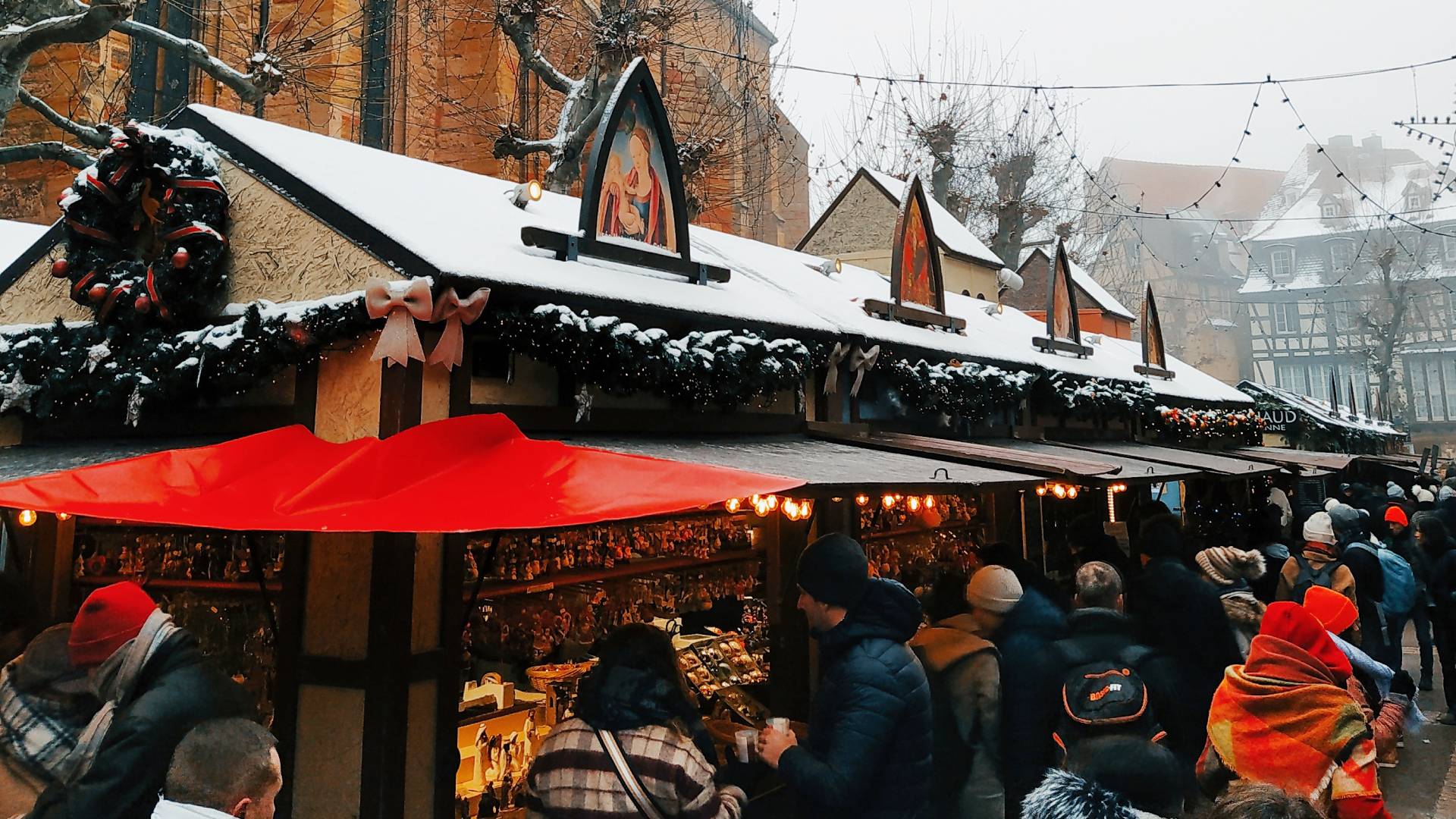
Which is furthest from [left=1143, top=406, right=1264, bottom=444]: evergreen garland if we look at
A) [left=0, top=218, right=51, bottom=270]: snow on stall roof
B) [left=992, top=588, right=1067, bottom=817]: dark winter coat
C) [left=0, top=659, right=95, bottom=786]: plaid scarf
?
[left=0, top=218, right=51, bottom=270]: snow on stall roof

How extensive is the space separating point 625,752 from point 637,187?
434 centimetres

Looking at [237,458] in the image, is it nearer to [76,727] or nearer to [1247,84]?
[76,727]

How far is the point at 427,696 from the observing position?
4113 mm

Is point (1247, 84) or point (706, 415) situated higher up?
point (1247, 84)

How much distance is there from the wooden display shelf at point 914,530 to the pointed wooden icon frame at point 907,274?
2234mm

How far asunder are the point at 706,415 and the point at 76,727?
11.9ft

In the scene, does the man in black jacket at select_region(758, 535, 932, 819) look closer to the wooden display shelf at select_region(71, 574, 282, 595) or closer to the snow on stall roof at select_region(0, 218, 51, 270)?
the wooden display shelf at select_region(71, 574, 282, 595)

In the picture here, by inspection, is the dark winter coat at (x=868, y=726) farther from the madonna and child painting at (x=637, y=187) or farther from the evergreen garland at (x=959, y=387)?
the evergreen garland at (x=959, y=387)

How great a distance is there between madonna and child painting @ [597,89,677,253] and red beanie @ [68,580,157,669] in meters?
3.50

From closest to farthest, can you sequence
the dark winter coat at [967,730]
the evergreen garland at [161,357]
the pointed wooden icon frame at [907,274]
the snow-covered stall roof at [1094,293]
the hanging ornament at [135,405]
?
the dark winter coat at [967,730] < the evergreen garland at [161,357] < the hanging ornament at [135,405] < the pointed wooden icon frame at [907,274] < the snow-covered stall roof at [1094,293]

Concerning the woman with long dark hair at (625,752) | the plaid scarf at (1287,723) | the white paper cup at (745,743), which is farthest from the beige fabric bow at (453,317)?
the plaid scarf at (1287,723)

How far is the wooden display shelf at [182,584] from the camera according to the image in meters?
5.12

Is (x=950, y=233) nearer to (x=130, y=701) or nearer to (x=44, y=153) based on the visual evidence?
(x=44, y=153)

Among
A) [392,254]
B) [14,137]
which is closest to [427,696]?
[392,254]
